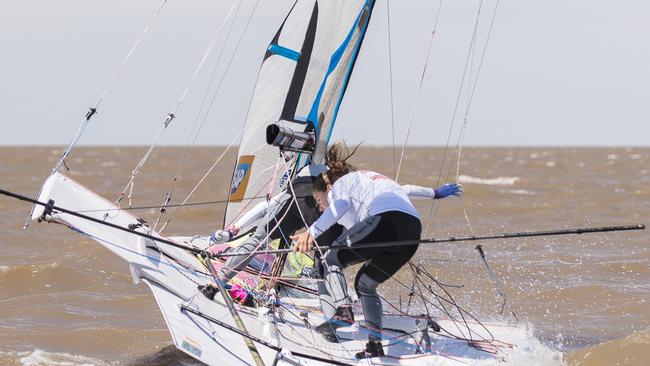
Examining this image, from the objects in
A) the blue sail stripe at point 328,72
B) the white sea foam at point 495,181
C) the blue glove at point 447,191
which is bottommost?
the white sea foam at point 495,181

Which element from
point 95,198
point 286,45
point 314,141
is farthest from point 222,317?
point 286,45

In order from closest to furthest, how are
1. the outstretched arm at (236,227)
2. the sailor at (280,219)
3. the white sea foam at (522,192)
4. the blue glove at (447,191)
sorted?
1. the blue glove at (447,191)
2. the sailor at (280,219)
3. the outstretched arm at (236,227)
4. the white sea foam at (522,192)

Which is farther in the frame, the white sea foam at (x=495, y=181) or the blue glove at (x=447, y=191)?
the white sea foam at (x=495, y=181)

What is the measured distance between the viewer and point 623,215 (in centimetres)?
1523

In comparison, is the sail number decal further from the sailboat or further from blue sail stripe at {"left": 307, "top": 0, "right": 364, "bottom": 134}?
blue sail stripe at {"left": 307, "top": 0, "right": 364, "bottom": 134}

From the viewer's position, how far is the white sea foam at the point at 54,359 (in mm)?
6051

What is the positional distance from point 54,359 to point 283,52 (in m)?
2.83

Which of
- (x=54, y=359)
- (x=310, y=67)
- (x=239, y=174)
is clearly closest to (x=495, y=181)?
(x=239, y=174)

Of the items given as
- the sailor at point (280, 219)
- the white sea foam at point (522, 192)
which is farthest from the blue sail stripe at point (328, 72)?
the white sea foam at point (522, 192)

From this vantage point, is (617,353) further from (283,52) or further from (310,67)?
(283,52)

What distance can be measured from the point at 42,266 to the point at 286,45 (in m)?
4.09

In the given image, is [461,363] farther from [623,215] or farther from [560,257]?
[623,215]

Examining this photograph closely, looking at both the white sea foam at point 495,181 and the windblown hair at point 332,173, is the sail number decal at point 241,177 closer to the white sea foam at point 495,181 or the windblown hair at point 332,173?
the windblown hair at point 332,173

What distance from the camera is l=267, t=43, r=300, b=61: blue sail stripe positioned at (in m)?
7.29
